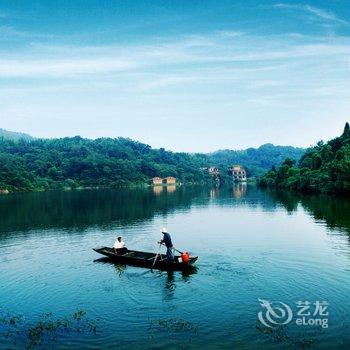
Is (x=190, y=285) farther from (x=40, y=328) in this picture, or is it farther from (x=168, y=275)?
(x=40, y=328)

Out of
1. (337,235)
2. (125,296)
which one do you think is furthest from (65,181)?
(125,296)

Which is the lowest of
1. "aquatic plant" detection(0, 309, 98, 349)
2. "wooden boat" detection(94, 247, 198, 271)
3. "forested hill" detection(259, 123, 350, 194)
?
"aquatic plant" detection(0, 309, 98, 349)

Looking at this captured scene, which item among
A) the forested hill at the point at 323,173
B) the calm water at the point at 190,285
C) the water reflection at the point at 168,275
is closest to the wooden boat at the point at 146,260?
the water reflection at the point at 168,275

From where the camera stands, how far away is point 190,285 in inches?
1116

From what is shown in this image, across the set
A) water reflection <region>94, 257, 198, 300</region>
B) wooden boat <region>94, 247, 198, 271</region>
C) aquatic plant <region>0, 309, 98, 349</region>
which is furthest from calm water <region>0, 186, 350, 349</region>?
wooden boat <region>94, 247, 198, 271</region>

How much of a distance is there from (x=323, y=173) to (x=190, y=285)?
90.7 m

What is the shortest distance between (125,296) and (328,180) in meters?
85.8

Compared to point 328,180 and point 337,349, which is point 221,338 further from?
point 328,180

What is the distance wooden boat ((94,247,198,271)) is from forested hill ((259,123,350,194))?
65.7m

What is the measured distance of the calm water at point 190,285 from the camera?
792 inches

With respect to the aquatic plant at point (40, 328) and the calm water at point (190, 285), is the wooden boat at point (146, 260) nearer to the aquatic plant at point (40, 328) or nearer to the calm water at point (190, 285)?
the calm water at point (190, 285)

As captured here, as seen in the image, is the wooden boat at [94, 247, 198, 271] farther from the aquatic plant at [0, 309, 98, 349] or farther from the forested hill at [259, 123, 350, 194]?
the forested hill at [259, 123, 350, 194]

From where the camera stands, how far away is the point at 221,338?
20.0 m

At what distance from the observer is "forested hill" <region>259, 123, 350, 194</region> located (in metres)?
93.2
